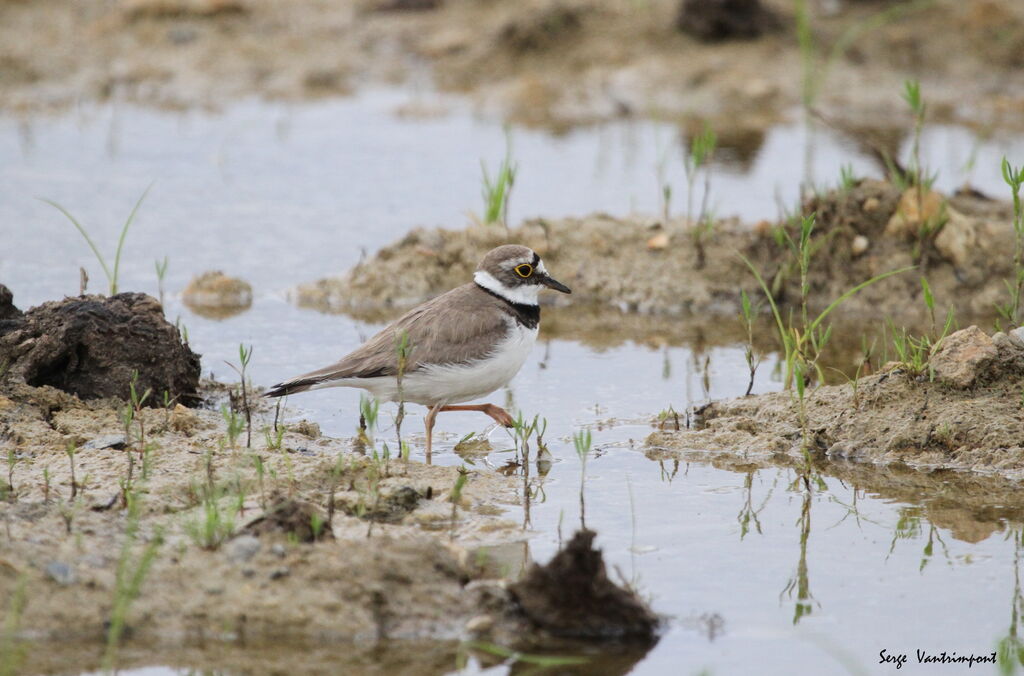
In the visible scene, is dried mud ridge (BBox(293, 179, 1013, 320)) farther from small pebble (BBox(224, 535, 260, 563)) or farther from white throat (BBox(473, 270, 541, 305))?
small pebble (BBox(224, 535, 260, 563))

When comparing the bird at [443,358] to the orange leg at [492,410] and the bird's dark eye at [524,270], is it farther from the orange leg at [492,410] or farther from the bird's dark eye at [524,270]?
the bird's dark eye at [524,270]

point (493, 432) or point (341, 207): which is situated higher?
point (341, 207)

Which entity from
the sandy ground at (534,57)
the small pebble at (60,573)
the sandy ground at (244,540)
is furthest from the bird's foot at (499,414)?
the sandy ground at (534,57)

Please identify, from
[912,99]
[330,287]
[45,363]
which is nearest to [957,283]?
[912,99]

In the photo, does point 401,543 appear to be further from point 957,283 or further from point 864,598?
point 957,283

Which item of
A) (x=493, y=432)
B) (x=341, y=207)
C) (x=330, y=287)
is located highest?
(x=341, y=207)

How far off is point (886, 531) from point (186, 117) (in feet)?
36.0

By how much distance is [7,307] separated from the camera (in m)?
6.96

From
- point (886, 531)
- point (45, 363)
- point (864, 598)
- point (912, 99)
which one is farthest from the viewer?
point (912, 99)

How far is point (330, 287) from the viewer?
31.0 ft

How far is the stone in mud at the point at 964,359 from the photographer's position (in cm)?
630

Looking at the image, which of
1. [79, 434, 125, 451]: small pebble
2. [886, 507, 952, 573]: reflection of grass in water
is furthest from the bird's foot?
[886, 507, 952, 573]: reflection of grass in water

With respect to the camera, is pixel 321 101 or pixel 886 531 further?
pixel 321 101

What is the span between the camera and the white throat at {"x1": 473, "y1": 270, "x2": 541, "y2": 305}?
24.2 ft
